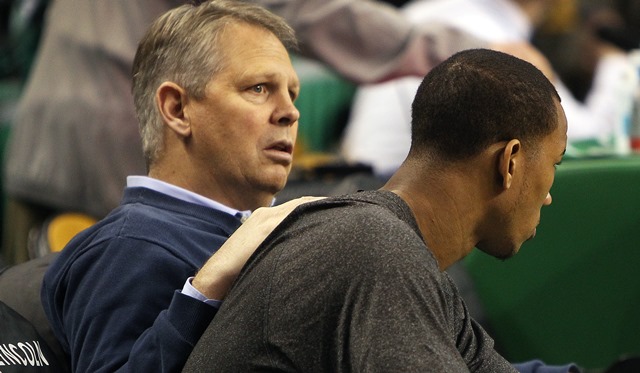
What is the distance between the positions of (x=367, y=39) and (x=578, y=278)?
1111 millimetres

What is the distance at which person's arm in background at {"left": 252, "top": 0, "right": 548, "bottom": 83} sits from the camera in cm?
398

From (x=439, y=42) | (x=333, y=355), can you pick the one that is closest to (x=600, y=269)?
(x=439, y=42)

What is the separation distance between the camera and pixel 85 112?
3812mm

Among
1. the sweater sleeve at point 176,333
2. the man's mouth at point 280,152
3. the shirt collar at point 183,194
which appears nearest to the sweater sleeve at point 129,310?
the sweater sleeve at point 176,333

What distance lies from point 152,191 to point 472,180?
2.37ft

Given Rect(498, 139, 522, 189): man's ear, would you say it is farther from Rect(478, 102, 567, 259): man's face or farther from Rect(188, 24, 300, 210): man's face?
Rect(188, 24, 300, 210): man's face

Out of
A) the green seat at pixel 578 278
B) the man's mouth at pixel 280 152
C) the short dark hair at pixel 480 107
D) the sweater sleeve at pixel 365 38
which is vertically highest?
the short dark hair at pixel 480 107

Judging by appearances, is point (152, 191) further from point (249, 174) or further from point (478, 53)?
point (478, 53)

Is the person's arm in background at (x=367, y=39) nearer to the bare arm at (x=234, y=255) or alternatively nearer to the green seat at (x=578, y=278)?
the green seat at (x=578, y=278)

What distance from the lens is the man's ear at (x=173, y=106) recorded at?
228cm

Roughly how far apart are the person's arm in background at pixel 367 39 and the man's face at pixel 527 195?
2.12 metres

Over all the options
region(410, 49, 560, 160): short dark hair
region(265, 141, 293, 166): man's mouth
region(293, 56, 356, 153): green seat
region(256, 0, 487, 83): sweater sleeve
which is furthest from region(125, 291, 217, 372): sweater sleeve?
region(293, 56, 356, 153): green seat

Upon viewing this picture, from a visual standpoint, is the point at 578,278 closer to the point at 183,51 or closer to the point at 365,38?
the point at 365,38

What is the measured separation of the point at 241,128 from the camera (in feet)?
7.47
